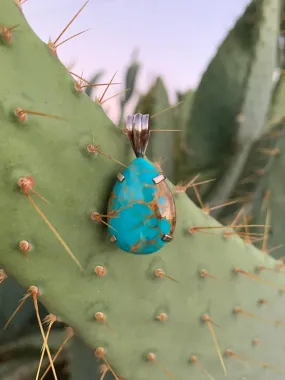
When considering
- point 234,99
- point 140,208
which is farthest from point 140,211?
point 234,99

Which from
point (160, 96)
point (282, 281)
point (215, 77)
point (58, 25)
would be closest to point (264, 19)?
point (215, 77)

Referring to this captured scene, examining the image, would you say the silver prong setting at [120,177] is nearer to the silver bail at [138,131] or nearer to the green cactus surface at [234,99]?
the silver bail at [138,131]

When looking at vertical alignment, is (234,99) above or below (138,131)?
below

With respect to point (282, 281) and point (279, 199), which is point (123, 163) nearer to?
point (282, 281)

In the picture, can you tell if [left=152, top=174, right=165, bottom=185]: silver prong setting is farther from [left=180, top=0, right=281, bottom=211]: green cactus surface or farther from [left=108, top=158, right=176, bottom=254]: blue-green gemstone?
[left=180, top=0, right=281, bottom=211]: green cactus surface

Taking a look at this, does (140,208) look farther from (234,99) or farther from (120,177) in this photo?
(234,99)

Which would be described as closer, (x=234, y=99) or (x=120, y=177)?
(x=120, y=177)
